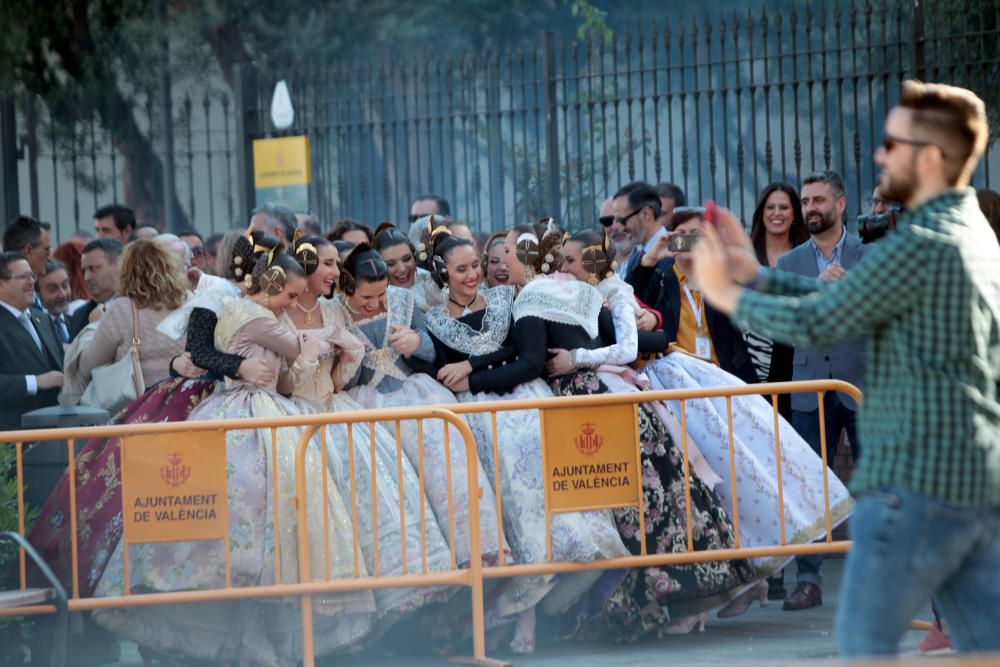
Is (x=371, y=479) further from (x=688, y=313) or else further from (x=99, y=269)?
(x=99, y=269)

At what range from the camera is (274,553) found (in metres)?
6.64

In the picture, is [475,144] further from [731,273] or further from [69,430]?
[731,273]

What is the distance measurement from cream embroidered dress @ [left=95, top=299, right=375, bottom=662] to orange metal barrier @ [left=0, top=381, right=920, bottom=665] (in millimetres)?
60

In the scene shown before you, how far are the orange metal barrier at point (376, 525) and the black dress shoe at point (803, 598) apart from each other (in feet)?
3.03

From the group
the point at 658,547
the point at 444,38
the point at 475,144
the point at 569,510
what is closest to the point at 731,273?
the point at 569,510

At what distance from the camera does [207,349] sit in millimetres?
6934

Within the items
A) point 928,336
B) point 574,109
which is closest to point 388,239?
point 928,336

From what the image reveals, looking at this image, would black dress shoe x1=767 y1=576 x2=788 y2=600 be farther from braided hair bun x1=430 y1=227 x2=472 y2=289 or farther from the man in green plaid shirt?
the man in green plaid shirt

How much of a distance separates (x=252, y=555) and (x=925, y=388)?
12.0 feet

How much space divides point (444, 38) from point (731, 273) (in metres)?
19.2

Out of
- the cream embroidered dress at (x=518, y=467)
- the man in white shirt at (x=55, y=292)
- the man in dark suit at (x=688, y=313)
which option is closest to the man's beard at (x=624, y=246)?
the man in dark suit at (x=688, y=313)

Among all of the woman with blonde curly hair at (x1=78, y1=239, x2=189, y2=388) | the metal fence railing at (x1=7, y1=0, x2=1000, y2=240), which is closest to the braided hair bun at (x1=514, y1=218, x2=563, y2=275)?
the woman with blonde curly hair at (x1=78, y1=239, x2=189, y2=388)

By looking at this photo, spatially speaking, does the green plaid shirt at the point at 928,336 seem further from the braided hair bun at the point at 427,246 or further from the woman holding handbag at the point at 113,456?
the braided hair bun at the point at 427,246

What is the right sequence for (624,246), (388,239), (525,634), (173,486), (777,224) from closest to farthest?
1. (173,486)
2. (525,634)
3. (388,239)
4. (777,224)
5. (624,246)
